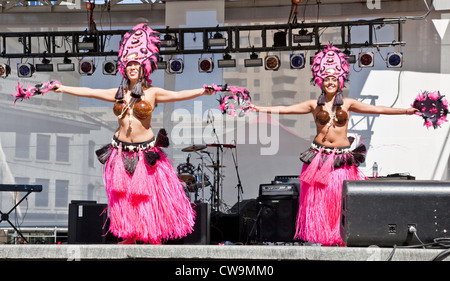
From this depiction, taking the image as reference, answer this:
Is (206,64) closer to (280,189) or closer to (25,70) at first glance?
(25,70)

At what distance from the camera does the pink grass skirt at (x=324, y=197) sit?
471 centimetres

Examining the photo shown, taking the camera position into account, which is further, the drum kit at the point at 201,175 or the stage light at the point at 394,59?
the stage light at the point at 394,59

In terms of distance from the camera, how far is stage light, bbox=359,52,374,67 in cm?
949

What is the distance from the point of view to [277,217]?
21.2ft

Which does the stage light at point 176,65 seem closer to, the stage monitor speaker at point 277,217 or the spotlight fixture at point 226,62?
the spotlight fixture at point 226,62

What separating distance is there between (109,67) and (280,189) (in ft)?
15.1

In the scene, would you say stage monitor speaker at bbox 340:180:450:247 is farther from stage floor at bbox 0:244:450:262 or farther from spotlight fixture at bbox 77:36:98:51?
spotlight fixture at bbox 77:36:98:51

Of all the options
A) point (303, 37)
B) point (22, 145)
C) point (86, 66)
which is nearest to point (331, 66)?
point (303, 37)

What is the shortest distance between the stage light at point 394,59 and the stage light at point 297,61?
53.4 inches

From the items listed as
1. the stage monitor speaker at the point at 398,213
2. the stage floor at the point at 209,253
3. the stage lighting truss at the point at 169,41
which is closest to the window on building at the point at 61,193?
the stage lighting truss at the point at 169,41

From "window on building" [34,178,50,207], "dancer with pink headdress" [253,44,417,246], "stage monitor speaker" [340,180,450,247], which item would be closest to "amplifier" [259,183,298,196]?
"dancer with pink headdress" [253,44,417,246]

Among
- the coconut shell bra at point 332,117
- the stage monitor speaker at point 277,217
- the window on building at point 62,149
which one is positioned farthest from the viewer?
the window on building at point 62,149
